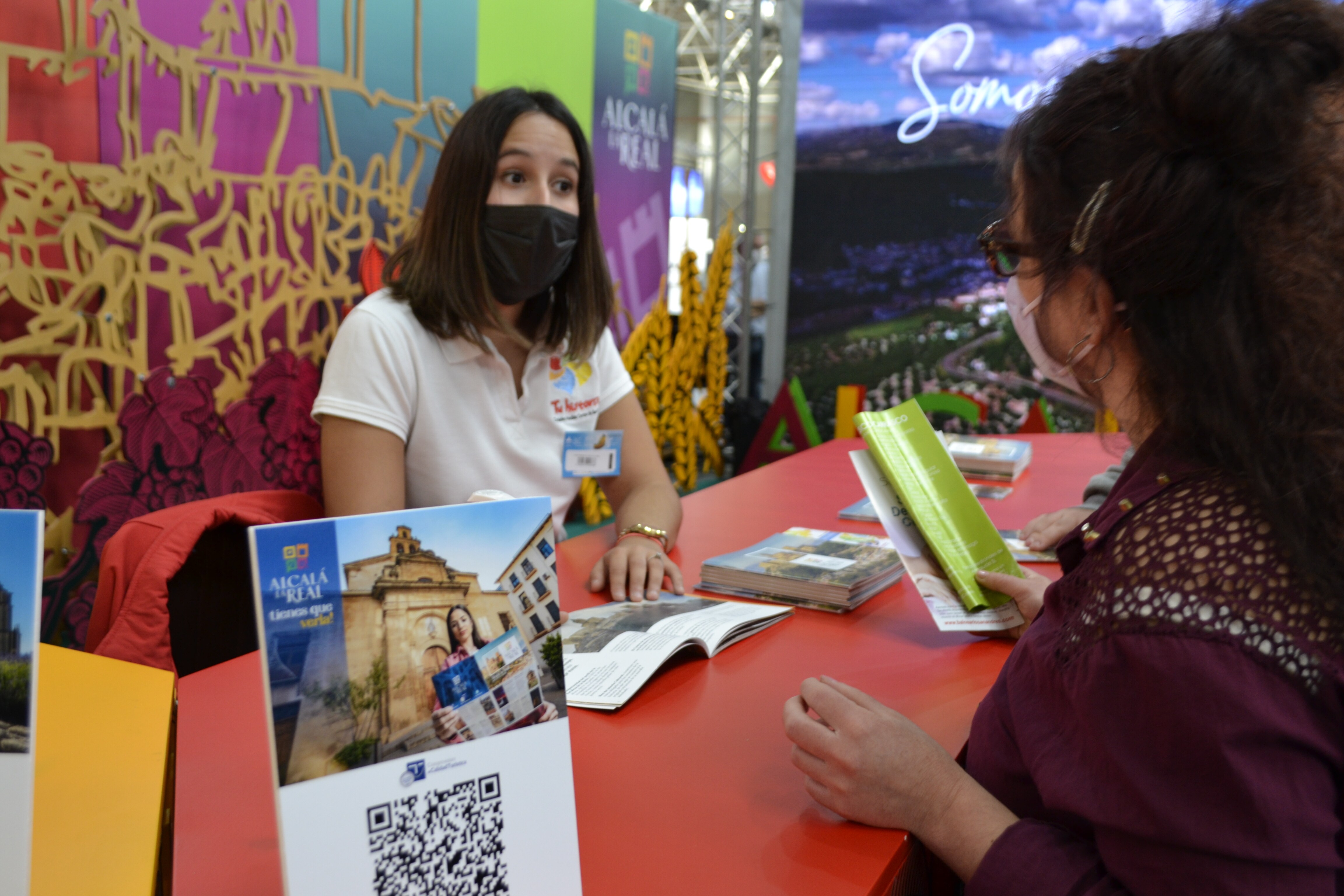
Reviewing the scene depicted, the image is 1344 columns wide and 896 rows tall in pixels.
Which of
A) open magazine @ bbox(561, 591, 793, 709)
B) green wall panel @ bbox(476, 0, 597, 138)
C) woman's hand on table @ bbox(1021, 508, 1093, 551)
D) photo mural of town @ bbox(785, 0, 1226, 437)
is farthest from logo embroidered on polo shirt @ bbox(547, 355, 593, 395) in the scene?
photo mural of town @ bbox(785, 0, 1226, 437)

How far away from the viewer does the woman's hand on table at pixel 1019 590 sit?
1380 mm

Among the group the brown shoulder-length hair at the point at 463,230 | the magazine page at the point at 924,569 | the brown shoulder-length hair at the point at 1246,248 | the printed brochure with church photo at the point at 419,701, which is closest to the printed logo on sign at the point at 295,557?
the printed brochure with church photo at the point at 419,701

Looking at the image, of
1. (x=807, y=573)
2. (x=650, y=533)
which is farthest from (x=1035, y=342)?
(x=650, y=533)

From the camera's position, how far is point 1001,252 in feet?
3.27

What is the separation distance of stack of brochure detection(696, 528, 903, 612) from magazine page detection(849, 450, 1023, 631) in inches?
3.9

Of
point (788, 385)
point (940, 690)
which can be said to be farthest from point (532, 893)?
point (788, 385)

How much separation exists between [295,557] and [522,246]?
1.51 meters

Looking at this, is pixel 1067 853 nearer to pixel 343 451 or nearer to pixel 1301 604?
pixel 1301 604

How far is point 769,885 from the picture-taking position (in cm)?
80

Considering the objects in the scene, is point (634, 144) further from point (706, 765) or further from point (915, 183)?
point (706, 765)

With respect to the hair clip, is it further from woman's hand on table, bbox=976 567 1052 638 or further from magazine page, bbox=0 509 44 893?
magazine page, bbox=0 509 44 893

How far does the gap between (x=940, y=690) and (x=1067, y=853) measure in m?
0.42

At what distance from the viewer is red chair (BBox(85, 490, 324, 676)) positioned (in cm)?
135

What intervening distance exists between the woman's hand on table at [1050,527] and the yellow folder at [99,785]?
63.7 inches
